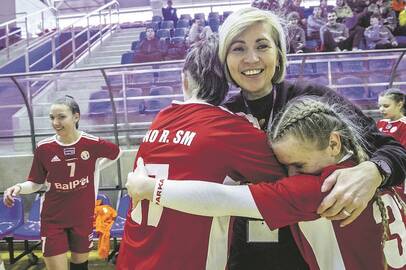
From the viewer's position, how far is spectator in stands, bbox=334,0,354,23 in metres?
8.74

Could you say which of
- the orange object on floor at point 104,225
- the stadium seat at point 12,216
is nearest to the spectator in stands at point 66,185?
the orange object on floor at point 104,225

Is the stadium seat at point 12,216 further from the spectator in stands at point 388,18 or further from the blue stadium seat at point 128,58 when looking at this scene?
the spectator in stands at point 388,18

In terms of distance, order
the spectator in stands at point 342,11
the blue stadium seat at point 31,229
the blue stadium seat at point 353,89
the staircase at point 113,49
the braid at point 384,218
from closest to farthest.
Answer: the braid at point 384,218 → the blue stadium seat at point 31,229 → the blue stadium seat at point 353,89 → the spectator in stands at point 342,11 → the staircase at point 113,49

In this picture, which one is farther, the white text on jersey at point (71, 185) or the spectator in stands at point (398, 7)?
the spectator in stands at point (398, 7)

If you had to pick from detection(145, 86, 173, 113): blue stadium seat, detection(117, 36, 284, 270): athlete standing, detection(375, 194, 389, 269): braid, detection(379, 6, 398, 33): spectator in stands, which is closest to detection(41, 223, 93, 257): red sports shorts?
detection(145, 86, 173, 113): blue stadium seat

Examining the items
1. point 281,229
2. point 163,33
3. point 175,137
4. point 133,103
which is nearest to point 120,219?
point 133,103

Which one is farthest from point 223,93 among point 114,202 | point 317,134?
point 114,202

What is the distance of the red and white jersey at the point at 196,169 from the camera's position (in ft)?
3.83

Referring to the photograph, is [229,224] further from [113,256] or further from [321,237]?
[113,256]

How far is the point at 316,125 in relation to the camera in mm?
1175

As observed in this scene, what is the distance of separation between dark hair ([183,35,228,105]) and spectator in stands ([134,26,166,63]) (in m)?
7.11

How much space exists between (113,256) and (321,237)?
152 inches

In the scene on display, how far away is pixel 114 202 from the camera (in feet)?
17.3

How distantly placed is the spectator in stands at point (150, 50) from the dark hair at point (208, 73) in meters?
7.11
